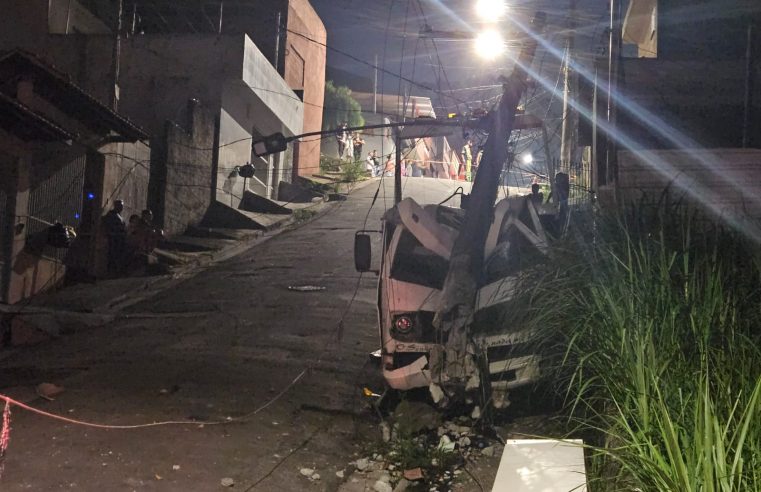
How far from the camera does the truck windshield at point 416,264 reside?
6980 millimetres

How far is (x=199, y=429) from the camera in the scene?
6.30m

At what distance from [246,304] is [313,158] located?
61.0 feet

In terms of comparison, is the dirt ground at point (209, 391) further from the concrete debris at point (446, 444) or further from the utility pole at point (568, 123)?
the utility pole at point (568, 123)

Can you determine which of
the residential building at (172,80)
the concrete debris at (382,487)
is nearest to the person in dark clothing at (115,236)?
the residential building at (172,80)

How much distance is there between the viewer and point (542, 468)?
3.76 m

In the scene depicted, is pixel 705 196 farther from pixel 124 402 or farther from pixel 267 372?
pixel 124 402

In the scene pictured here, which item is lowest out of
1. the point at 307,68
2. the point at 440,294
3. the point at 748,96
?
the point at 440,294

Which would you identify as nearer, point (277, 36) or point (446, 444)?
point (446, 444)

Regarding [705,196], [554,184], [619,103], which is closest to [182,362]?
[554,184]

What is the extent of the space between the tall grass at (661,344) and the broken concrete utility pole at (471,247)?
862 millimetres

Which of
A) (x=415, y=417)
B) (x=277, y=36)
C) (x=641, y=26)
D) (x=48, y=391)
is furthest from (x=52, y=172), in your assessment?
(x=641, y=26)

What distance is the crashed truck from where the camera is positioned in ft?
20.2

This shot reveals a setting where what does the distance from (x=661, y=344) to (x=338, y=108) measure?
3102 centimetres

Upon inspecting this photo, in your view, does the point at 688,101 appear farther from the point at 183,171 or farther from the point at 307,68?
the point at 307,68
